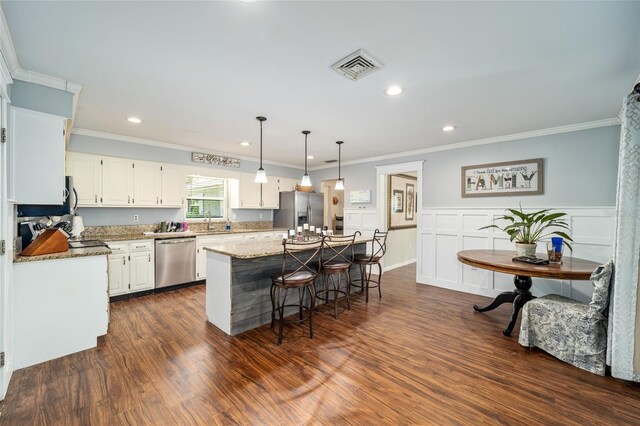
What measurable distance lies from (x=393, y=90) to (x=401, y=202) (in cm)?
439

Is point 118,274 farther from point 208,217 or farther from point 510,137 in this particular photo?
point 510,137

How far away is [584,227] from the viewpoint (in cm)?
363

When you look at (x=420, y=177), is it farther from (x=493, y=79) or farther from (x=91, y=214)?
(x=91, y=214)

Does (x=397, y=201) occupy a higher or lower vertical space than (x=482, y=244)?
higher

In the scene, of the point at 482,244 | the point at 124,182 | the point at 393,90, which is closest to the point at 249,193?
the point at 124,182

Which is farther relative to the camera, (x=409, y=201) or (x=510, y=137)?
(x=409, y=201)

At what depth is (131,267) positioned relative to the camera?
4039 mm

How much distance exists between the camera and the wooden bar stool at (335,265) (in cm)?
338

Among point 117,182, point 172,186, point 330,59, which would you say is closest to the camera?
point 330,59

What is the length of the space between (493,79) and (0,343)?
4364mm

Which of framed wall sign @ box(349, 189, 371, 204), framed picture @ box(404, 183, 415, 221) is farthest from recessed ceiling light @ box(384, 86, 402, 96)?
framed picture @ box(404, 183, 415, 221)

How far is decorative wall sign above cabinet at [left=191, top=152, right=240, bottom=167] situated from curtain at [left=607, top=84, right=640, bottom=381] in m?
5.46

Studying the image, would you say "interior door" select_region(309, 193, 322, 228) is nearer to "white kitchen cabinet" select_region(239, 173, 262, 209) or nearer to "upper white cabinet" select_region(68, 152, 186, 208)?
"white kitchen cabinet" select_region(239, 173, 262, 209)

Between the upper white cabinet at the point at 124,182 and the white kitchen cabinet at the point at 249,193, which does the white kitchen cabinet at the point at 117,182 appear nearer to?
the upper white cabinet at the point at 124,182
